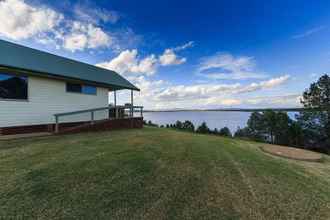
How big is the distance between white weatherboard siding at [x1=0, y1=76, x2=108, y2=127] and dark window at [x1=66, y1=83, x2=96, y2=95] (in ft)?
0.75

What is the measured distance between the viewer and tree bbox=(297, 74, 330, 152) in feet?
56.2

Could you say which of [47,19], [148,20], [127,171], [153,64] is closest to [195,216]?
[127,171]

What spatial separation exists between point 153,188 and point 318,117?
74.6ft

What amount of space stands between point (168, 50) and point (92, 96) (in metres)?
8.05

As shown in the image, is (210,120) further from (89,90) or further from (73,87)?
(73,87)

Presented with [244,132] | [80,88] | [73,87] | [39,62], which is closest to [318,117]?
[244,132]

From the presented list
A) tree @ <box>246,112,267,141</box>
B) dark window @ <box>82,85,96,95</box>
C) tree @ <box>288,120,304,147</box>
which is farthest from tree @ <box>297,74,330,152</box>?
dark window @ <box>82,85,96,95</box>

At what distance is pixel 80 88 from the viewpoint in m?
9.23

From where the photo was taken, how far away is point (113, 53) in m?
13.7

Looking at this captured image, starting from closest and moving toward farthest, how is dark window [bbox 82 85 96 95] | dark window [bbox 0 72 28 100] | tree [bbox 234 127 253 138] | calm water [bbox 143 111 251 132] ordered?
dark window [bbox 0 72 28 100] → dark window [bbox 82 85 96 95] → tree [bbox 234 127 253 138] → calm water [bbox 143 111 251 132]

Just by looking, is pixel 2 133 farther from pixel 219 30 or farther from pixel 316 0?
pixel 316 0

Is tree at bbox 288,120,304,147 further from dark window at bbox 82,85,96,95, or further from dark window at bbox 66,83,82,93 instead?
dark window at bbox 66,83,82,93

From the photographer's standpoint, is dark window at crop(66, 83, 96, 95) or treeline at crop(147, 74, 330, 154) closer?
dark window at crop(66, 83, 96, 95)

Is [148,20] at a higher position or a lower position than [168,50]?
higher
